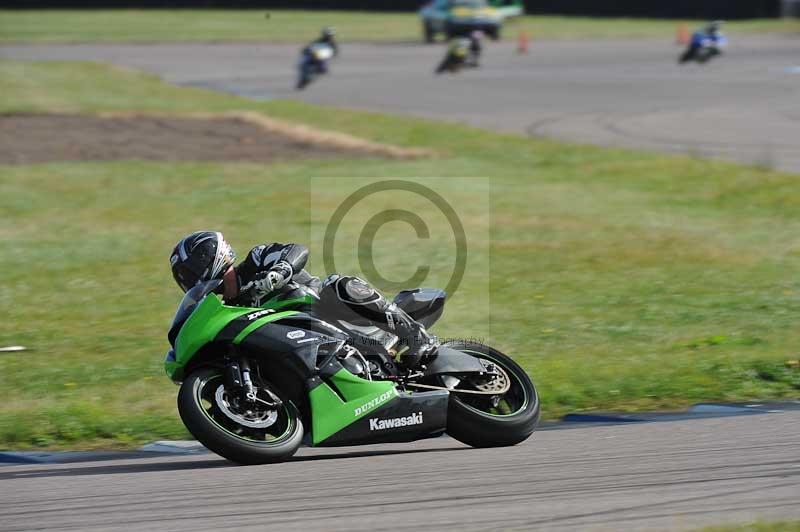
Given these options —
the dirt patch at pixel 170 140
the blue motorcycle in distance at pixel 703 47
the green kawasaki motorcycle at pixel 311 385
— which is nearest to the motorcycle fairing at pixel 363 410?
the green kawasaki motorcycle at pixel 311 385

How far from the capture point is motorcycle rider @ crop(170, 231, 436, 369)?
6.34 metres

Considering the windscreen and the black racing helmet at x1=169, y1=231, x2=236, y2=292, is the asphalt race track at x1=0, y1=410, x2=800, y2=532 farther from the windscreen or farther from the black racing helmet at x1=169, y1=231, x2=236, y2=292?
the black racing helmet at x1=169, y1=231, x2=236, y2=292

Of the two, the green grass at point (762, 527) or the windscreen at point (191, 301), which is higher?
the windscreen at point (191, 301)

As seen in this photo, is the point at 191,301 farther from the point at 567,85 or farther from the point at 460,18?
the point at 460,18

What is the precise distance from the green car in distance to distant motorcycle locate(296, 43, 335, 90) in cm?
1208

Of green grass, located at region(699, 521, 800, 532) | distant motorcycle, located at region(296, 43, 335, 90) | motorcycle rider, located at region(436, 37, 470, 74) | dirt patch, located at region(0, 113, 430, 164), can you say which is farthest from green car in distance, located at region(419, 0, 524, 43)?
green grass, located at region(699, 521, 800, 532)

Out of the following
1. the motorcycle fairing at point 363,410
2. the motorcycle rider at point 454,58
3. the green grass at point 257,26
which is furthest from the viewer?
the green grass at point 257,26

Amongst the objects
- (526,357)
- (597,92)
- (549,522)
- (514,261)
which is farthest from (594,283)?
(597,92)

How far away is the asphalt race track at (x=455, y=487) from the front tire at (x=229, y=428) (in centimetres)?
10

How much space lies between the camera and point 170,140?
22297mm

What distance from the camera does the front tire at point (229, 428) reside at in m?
5.97

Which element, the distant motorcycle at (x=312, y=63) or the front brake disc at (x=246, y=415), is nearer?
the front brake disc at (x=246, y=415)

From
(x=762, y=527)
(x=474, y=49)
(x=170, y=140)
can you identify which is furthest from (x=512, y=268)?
(x=474, y=49)

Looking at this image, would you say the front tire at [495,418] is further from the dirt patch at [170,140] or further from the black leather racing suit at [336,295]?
the dirt patch at [170,140]
